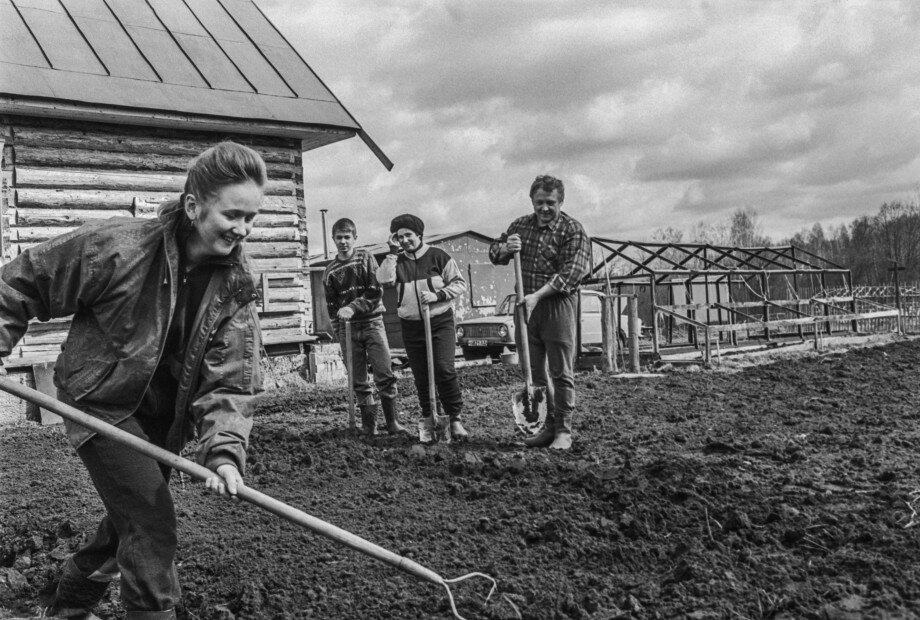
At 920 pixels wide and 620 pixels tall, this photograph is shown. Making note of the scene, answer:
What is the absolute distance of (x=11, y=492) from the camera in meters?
5.45

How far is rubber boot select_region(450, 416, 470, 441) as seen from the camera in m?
6.41

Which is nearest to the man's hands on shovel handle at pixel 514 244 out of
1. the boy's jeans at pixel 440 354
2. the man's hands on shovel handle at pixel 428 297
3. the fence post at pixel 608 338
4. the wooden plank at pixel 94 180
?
the man's hands on shovel handle at pixel 428 297

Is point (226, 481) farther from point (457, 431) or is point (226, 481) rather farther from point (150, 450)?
point (457, 431)

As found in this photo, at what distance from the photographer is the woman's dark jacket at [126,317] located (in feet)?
8.14

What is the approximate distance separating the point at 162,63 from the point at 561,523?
846 cm

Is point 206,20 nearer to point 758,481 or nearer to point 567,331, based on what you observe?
point 567,331

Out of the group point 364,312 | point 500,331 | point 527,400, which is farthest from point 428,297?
point 500,331

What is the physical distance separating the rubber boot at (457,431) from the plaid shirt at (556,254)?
3.88 feet

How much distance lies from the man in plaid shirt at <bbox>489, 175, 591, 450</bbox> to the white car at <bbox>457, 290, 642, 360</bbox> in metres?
8.49

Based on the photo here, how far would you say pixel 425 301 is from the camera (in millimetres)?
6180

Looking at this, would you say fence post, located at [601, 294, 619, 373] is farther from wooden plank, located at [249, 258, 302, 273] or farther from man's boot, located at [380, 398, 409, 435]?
man's boot, located at [380, 398, 409, 435]

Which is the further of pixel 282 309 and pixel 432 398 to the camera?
pixel 282 309

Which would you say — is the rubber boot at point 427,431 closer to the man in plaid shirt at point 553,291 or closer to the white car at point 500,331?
the man in plaid shirt at point 553,291

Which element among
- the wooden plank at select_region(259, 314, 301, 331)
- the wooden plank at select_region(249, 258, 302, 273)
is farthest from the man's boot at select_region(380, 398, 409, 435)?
the wooden plank at select_region(249, 258, 302, 273)
